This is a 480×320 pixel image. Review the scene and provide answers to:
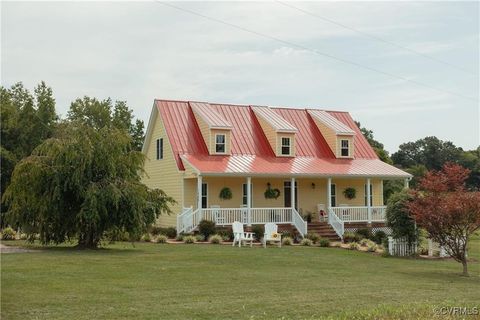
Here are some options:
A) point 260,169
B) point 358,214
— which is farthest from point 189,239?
point 358,214

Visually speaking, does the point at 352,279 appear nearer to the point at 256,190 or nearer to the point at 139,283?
the point at 139,283

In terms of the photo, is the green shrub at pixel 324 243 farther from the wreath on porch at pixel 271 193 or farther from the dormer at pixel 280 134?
the dormer at pixel 280 134

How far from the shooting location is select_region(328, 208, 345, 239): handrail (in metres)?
29.7

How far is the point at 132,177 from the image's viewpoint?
20.9m

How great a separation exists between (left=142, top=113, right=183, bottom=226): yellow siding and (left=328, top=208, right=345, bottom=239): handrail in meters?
7.43

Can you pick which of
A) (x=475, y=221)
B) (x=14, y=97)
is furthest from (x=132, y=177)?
(x=14, y=97)

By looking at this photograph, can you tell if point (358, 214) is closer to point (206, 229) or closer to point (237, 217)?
point (237, 217)

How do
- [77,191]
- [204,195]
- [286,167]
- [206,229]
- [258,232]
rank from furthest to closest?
[286,167] → [204,195] → [258,232] → [206,229] → [77,191]

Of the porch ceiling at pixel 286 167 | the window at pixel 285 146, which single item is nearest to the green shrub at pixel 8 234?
the porch ceiling at pixel 286 167

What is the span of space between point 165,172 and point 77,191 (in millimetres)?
13763

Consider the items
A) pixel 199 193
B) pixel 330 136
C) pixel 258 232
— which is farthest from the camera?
pixel 330 136

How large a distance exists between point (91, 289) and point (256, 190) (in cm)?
2222

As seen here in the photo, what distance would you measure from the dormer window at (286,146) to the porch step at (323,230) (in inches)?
174

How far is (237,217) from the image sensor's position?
29250 mm
